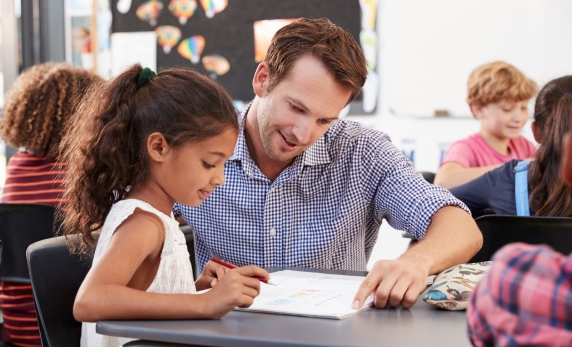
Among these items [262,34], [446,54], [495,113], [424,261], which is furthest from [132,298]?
[262,34]

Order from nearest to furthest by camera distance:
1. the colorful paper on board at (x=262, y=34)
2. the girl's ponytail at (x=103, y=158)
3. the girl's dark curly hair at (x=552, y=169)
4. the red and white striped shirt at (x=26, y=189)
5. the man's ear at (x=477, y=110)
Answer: the girl's ponytail at (x=103, y=158), the girl's dark curly hair at (x=552, y=169), the red and white striped shirt at (x=26, y=189), the man's ear at (x=477, y=110), the colorful paper on board at (x=262, y=34)

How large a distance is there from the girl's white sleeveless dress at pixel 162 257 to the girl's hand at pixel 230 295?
0.62 feet

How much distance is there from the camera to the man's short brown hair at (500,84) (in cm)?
320

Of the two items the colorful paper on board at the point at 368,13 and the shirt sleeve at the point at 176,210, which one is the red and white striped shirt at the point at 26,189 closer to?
the shirt sleeve at the point at 176,210

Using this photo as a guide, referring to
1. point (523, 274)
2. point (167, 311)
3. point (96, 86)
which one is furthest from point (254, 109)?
point (523, 274)

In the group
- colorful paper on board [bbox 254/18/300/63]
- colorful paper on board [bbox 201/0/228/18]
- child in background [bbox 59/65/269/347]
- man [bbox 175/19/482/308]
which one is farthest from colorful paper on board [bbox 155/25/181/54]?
child in background [bbox 59/65/269/347]

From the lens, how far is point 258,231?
65.8 inches

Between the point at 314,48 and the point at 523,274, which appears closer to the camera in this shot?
the point at 523,274

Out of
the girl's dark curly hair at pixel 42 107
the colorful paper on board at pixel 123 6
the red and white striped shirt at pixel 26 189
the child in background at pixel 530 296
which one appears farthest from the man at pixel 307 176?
the colorful paper on board at pixel 123 6

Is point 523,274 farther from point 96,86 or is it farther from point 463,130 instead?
point 463,130

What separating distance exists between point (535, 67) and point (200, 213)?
245 centimetres

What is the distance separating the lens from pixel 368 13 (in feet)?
12.3

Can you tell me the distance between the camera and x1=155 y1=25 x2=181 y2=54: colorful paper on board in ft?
13.9

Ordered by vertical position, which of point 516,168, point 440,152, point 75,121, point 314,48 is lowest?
point 440,152
